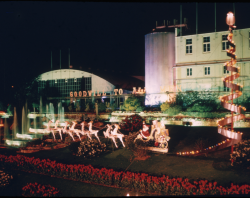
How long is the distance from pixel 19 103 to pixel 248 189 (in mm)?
18985

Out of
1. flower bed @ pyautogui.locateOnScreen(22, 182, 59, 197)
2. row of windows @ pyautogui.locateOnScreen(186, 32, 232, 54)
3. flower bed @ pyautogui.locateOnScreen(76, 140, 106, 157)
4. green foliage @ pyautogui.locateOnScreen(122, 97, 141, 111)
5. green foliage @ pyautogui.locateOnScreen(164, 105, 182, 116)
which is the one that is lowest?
flower bed @ pyautogui.locateOnScreen(22, 182, 59, 197)

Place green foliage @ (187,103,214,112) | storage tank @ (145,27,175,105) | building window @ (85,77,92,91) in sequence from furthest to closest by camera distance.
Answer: building window @ (85,77,92,91) < storage tank @ (145,27,175,105) < green foliage @ (187,103,214,112)

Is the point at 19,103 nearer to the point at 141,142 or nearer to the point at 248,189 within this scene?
the point at 141,142

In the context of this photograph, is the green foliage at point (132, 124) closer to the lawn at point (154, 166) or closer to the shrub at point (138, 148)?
the lawn at point (154, 166)

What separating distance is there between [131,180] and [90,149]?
3.84 m

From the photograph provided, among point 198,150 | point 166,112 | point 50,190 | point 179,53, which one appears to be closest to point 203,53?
point 179,53

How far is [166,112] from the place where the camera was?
2022cm

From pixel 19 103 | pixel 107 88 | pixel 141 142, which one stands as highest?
pixel 107 88

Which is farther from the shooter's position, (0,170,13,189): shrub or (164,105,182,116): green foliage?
(164,105,182,116): green foliage

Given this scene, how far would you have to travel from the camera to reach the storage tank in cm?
2766

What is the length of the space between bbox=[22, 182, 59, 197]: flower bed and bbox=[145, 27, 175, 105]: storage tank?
20.6 meters

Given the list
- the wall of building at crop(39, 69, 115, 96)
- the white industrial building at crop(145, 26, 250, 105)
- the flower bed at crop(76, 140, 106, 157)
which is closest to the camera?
the flower bed at crop(76, 140, 106, 157)

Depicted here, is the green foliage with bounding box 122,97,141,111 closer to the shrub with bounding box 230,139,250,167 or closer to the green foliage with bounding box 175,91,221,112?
the green foliage with bounding box 175,91,221,112

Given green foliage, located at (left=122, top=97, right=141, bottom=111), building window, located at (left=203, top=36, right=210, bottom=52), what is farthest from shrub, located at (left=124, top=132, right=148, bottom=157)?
building window, located at (left=203, top=36, right=210, bottom=52)
